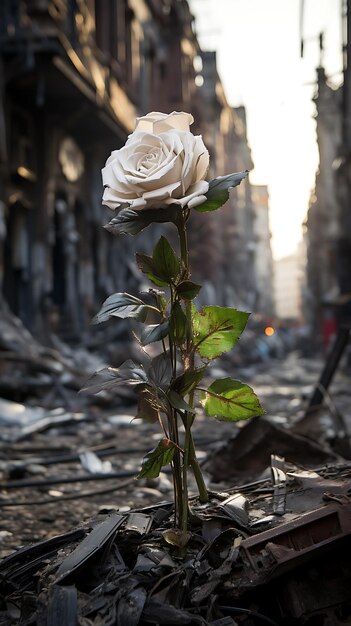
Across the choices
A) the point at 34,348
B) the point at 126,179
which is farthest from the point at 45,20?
the point at 126,179

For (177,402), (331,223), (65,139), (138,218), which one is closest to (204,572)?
(177,402)

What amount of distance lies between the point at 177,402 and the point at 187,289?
0.36m

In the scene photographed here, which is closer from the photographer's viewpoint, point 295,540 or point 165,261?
point 295,540

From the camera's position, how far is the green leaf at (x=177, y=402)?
6.33 feet

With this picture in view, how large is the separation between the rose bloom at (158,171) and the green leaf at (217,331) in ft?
1.22

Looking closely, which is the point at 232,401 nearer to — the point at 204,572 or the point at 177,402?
the point at 177,402

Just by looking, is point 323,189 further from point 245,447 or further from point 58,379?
point 245,447

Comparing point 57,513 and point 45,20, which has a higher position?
point 45,20

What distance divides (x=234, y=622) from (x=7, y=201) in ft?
33.5

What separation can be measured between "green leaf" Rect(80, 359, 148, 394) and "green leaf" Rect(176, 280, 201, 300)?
0.29 meters

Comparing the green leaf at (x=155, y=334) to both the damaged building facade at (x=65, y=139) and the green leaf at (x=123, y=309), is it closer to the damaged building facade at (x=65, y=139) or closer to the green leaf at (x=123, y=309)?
the green leaf at (x=123, y=309)

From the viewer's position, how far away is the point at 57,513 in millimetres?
3746

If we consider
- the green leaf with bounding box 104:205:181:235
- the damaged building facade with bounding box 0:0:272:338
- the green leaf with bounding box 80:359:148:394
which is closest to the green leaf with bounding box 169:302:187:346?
the green leaf with bounding box 80:359:148:394

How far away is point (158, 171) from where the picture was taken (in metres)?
1.90
